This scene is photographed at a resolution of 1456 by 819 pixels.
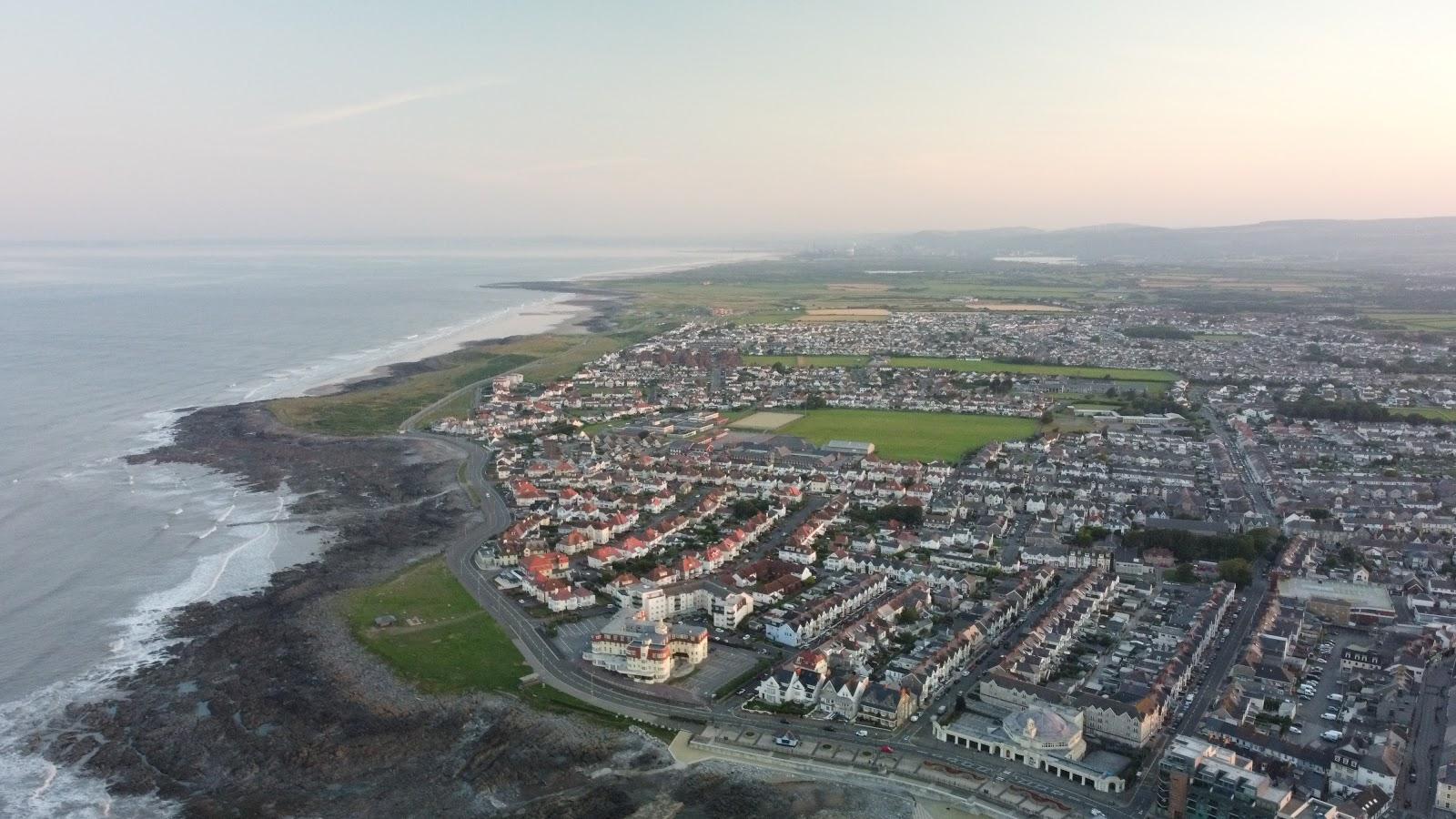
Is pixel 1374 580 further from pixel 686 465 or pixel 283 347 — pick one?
pixel 283 347

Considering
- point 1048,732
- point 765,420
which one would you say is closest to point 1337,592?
point 1048,732

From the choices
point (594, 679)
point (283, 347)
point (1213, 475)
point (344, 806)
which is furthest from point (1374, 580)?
point (283, 347)

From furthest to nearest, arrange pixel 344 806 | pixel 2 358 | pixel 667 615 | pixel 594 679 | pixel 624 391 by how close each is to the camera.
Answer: pixel 2 358 → pixel 624 391 → pixel 667 615 → pixel 594 679 → pixel 344 806

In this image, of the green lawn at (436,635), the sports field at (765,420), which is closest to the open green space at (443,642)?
the green lawn at (436,635)

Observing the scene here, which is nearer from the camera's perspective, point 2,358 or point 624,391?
point 624,391

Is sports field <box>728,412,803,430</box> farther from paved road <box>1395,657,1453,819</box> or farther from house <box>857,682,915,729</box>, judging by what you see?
paved road <box>1395,657,1453,819</box>

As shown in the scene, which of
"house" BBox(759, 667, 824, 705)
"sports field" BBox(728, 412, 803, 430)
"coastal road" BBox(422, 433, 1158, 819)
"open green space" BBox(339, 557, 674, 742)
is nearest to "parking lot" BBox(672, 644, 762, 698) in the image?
"coastal road" BBox(422, 433, 1158, 819)

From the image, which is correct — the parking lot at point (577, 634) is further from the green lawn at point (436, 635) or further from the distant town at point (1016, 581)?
the green lawn at point (436, 635)
